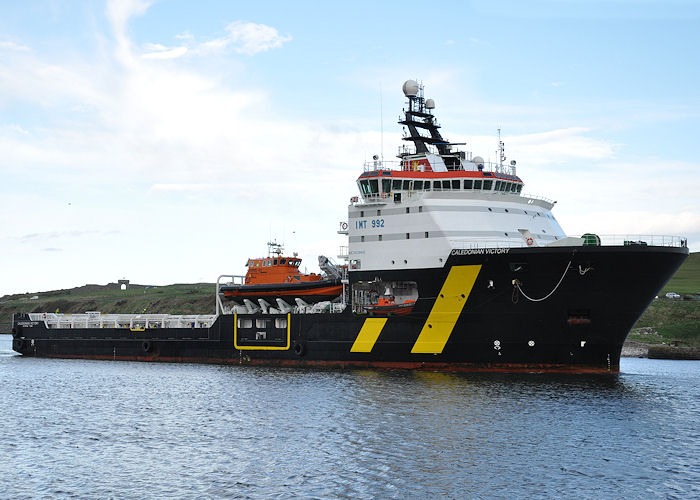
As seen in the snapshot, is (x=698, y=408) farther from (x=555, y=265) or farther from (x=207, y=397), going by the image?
(x=207, y=397)

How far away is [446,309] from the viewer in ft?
109

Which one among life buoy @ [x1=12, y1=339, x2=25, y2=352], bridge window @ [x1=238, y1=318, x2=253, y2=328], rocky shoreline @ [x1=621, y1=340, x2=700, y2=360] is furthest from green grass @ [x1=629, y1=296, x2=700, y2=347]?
life buoy @ [x1=12, y1=339, x2=25, y2=352]

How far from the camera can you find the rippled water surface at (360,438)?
1683cm

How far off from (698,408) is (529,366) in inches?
294

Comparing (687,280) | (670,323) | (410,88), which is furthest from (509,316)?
(687,280)

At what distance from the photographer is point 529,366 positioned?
3206 centimetres

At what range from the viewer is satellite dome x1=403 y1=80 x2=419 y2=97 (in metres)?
41.9

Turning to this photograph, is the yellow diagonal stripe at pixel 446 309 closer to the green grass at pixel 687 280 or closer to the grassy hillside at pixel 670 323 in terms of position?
the grassy hillside at pixel 670 323

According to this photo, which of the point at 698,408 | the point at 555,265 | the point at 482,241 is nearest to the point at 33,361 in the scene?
the point at 482,241

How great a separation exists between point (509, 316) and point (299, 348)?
1197 cm

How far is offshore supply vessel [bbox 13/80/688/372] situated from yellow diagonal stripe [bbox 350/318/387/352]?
0.06 metres

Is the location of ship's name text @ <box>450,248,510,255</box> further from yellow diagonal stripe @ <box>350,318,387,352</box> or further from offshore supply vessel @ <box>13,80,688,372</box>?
yellow diagonal stripe @ <box>350,318,387,352</box>

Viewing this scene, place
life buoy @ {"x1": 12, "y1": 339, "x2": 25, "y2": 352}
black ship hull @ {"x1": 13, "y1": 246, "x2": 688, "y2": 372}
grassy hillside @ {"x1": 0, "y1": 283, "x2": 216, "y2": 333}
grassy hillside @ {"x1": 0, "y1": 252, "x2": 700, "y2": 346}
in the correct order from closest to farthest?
black ship hull @ {"x1": 13, "y1": 246, "x2": 688, "y2": 372}
life buoy @ {"x1": 12, "y1": 339, "x2": 25, "y2": 352}
grassy hillside @ {"x1": 0, "y1": 252, "x2": 700, "y2": 346}
grassy hillside @ {"x1": 0, "y1": 283, "x2": 216, "y2": 333}

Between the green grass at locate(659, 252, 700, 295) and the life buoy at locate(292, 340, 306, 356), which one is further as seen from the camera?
the green grass at locate(659, 252, 700, 295)
